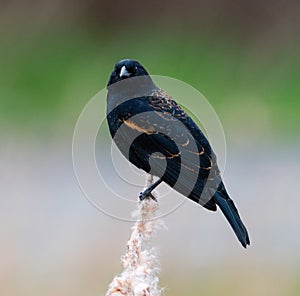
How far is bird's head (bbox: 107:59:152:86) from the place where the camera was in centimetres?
207

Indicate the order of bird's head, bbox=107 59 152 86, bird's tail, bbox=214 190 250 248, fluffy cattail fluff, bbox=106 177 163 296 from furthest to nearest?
1. bird's head, bbox=107 59 152 86
2. bird's tail, bbox=214 190 250 248
3. fluffy cattail fluff, bbox=106 177 163 296

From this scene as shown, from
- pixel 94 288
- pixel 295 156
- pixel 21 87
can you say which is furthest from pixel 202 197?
Result: pixel 21 87

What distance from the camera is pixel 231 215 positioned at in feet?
6.03

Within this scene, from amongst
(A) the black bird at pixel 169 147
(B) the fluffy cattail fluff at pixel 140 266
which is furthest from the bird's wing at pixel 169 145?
(B) the fluffy cattail fluff at pixel 140 266

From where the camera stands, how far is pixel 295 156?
3842 millimetres

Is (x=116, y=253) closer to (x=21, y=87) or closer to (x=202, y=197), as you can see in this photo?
(x=202, y=197)

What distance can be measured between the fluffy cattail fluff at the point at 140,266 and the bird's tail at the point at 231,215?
45cm

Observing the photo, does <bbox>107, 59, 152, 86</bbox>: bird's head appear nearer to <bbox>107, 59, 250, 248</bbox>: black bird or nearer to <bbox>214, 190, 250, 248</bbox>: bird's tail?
<bbox>107, 59, 250, 248</bbox>: black bird

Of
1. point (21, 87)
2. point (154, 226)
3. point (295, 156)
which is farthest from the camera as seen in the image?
point (21, 87)

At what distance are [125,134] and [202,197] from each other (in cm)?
30

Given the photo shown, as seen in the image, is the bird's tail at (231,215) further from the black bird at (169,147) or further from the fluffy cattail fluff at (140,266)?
the fluffy cattail fluff at (140,266)

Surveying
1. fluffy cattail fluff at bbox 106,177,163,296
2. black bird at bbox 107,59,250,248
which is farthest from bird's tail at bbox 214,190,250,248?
fluffy cattail fluff at bbox 106,177,163,296

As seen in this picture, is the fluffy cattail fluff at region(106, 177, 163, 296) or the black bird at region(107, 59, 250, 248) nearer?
the fluffy cattail fluff at region(106, 177, 163, 296)

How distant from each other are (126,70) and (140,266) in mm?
978
